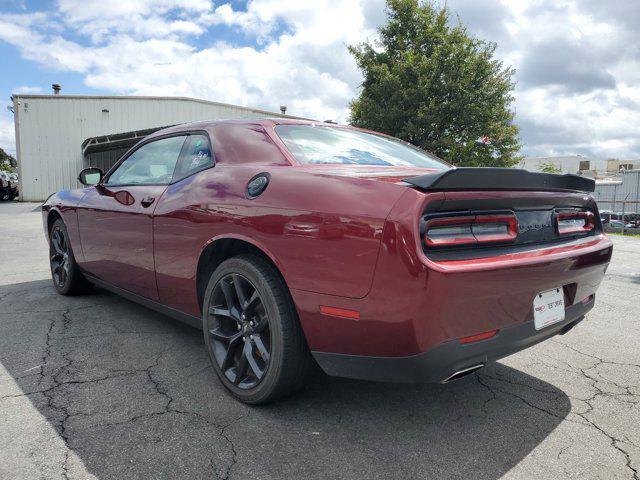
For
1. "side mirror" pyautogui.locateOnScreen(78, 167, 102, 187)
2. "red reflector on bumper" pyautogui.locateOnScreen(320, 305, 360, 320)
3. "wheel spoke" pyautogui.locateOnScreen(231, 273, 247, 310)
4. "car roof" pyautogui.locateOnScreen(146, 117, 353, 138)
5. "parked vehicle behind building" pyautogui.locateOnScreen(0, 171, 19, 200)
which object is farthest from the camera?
"parked vehicle behind building" pyautogui.locateOnScreen(0, 171, 19, 200)

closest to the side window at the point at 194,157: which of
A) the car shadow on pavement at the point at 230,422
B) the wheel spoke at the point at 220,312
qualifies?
the wheel spoke at the point at 220,312

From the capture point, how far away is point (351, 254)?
1.82 metres

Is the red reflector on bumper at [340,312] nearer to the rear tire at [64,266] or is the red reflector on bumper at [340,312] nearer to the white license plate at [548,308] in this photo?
the white license plate at [548,308]

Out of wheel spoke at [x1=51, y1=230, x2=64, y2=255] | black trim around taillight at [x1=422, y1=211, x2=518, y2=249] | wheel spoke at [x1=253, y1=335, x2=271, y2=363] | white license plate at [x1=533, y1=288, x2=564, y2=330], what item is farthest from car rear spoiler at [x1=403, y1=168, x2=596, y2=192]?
wheel spoke at [x1=51, y1=230, x2=64, y2=255]

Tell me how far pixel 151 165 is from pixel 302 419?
81.6 inches

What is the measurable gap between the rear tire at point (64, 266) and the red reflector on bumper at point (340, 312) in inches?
123

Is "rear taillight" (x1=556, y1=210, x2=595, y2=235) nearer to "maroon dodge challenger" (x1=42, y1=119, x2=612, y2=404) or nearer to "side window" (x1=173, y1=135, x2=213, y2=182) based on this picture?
"maroon dodge challenger" (x1=42, y1=119, x2=612, y2=404)

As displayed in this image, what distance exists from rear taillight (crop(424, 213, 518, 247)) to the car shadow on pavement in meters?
0.88

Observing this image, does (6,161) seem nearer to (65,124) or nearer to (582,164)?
(65,124)

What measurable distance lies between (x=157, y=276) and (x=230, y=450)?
53.4 inches

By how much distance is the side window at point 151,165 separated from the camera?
3061 mm

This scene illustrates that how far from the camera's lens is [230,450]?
1935mm

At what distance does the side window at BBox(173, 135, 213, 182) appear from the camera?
2.75m

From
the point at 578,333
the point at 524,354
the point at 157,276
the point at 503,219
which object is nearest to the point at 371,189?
the point at 503,219
